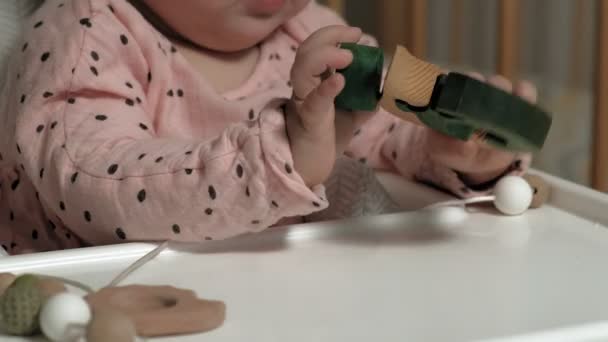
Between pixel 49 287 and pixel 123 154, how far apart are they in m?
0.16

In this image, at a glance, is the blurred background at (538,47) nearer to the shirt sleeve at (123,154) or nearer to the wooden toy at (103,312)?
the shirt sleeve at (123,154)

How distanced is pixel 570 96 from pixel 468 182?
41 centimetres

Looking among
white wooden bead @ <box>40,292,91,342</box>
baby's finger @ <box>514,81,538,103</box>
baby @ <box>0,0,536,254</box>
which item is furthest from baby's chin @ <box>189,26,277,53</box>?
white wooden bead @ <box>40,292,91,342</box>

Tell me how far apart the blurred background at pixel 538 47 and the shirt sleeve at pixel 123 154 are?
489 millimetres

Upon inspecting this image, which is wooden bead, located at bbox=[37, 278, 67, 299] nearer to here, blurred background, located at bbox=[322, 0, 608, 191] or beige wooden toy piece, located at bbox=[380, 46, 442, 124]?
beige wooden toy piece, located at bbox=[380, 46, 442, 124]

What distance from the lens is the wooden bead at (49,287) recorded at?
1.56ft

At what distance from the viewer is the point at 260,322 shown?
1.56 feet

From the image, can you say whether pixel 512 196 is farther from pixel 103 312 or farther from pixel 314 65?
pixel 103 312

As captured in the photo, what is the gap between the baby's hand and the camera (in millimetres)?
551

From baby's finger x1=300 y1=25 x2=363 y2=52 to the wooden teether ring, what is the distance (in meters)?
0.20

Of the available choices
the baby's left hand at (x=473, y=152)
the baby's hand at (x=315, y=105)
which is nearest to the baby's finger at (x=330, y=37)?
the baby's hand at (x=315, y=105)

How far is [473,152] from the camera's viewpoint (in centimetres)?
67

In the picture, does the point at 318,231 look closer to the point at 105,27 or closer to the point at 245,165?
the point at 245,165

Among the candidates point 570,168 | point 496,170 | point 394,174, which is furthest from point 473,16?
point 496,170
